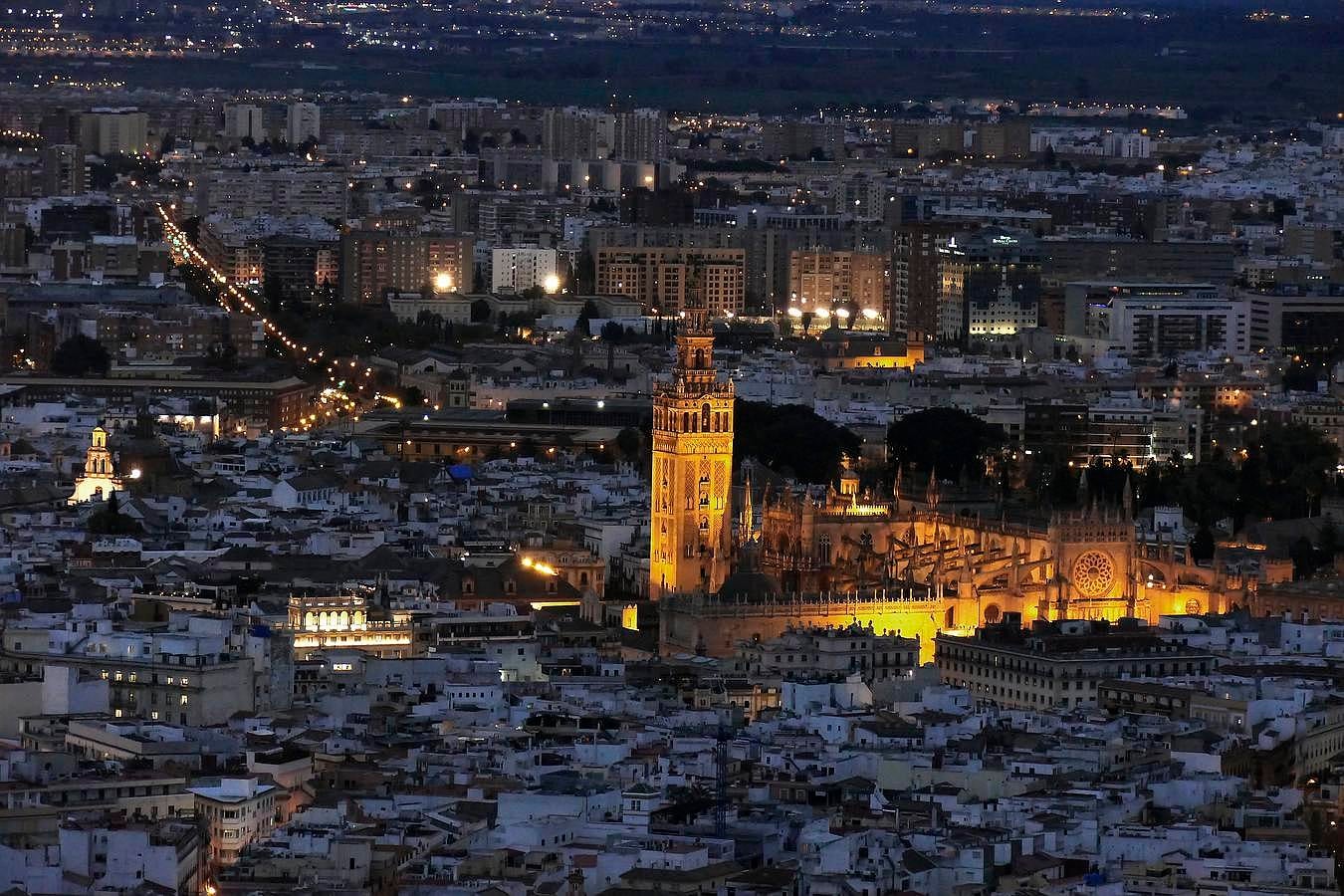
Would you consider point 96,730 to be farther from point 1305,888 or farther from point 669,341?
point 669,341

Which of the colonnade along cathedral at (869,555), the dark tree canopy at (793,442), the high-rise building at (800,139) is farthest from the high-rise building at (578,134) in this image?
the colonnade along cathedral at (869,555)

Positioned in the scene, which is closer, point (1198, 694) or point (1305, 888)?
point (1305, 888)

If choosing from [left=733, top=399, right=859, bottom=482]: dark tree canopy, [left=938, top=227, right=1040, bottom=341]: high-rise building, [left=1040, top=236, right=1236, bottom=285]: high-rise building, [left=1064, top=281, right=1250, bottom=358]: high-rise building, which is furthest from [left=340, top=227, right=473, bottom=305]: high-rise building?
[left=733, top=399, right=859, bottom=482]: dark tree canopy

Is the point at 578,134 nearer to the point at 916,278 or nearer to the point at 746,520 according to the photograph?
the point at 916,278

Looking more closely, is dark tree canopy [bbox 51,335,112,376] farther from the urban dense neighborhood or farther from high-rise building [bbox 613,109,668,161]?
high-rise building [bbox 613,109,668,161]

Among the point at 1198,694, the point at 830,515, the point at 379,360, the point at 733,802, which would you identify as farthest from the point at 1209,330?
the point at 733,802

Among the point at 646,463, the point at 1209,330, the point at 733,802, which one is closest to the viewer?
the point at 733,802
